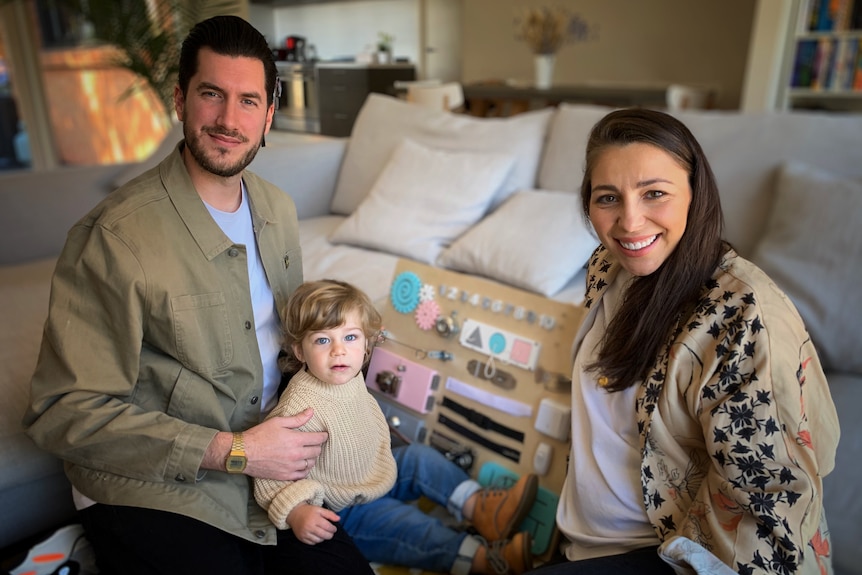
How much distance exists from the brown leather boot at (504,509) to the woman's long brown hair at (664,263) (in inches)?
12.4

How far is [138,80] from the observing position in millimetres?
1230

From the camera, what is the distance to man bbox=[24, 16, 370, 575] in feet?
2.57

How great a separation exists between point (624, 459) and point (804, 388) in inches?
10.7

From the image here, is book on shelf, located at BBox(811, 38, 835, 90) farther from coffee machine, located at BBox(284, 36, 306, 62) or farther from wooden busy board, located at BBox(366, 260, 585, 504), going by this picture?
coffee machine, located at BBox(284, 36, 306, 62)

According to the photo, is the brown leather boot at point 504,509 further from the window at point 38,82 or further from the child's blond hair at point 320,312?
the window at point 38,82

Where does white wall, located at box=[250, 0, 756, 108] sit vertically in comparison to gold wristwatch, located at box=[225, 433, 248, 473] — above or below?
above

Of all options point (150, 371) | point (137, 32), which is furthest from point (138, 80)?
point (150, 371)

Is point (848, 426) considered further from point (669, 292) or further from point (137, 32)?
point (137, 32)

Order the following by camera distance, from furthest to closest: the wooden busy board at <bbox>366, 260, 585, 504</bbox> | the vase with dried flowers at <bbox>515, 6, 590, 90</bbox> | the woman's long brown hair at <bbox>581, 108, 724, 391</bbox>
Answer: the vase with dried flowers at <bbox>515, 6, 590, 90</bbox> → the wooden busy board at <bbox>366, 260, 585, 504</bbox> → the woman's long brown hair at <bbox>581, 108, 724, 391</bbox>

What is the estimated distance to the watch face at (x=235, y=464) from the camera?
2.82 feet

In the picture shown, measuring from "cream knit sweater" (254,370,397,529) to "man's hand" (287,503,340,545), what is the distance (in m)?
0.01

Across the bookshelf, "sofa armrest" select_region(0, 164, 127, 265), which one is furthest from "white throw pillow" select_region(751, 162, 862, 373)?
the bookshelf

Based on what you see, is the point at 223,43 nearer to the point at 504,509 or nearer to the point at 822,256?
the point at 504,509

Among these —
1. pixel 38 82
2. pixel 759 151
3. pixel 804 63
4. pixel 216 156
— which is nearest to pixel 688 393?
pixel 216 156
